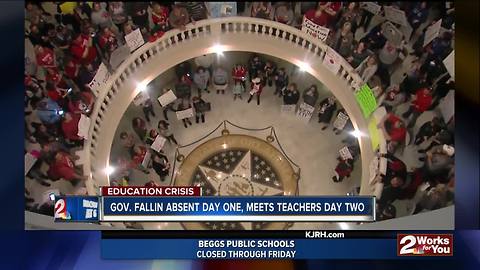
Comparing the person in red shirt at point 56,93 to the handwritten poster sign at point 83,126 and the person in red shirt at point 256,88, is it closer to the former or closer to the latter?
the handwritten poster sign at point 83,126

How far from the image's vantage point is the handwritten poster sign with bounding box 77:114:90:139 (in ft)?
6.82

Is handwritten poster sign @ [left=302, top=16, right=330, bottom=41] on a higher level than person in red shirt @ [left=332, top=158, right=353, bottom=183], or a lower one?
higher

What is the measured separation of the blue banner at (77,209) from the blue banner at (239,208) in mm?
40

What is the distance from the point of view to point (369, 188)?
206 cm

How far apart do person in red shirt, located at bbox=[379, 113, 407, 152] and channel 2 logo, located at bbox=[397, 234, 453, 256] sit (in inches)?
12.0

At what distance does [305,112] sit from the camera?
2088 mm

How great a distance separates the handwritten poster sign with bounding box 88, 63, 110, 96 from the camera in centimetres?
207

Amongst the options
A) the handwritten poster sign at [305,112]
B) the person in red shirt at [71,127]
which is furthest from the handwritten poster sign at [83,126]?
the handwritten poster sign at [305,112]

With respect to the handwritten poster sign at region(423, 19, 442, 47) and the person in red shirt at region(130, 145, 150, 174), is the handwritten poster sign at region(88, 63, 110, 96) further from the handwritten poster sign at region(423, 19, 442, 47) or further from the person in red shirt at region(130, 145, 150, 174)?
the handwritten poster sign at region(423, 19, 442, 47)

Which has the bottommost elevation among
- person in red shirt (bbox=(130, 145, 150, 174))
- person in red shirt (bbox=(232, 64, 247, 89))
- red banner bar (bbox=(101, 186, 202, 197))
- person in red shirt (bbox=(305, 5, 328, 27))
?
red banner bar (bbox=(101, 186, 202, 197))

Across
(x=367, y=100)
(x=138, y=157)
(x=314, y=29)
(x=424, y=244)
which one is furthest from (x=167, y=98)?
(x=424, y=244)

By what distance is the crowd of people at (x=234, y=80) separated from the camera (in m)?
2.05

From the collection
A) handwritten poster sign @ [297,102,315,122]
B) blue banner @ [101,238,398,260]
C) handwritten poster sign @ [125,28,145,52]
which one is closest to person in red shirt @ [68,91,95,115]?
handwritten poster sign @ [125,28,145,52]

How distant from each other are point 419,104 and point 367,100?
0.17 metres
